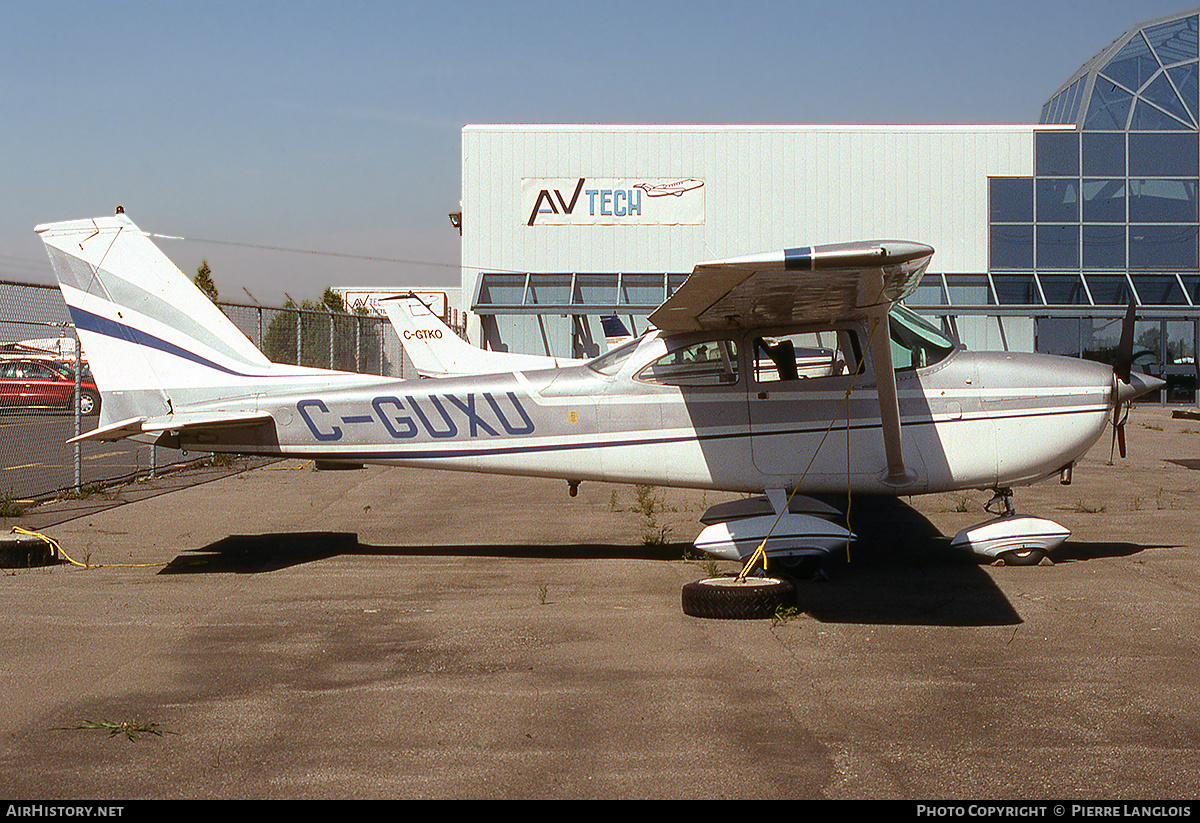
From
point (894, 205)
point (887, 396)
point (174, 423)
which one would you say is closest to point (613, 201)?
point (894, 205)

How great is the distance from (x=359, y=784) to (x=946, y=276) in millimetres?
30958

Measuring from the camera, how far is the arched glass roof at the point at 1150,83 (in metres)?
31.4

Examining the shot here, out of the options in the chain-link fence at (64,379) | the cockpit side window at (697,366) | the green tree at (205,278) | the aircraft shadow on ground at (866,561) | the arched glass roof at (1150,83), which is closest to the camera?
the aircraft shadow on ground at (866,561)

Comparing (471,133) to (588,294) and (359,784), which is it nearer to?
(588,294)

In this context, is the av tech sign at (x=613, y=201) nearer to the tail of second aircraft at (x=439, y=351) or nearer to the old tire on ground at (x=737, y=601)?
the tail of second aircraft at (x=439, y=351)

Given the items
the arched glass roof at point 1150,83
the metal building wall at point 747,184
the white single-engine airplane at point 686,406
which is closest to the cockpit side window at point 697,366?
the white single-engine airplane at point 686,406

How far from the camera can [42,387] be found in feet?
82.1

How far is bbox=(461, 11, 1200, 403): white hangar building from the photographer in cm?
3100

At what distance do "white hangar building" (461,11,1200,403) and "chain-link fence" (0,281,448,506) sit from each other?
7.08 metres

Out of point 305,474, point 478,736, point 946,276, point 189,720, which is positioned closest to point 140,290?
point 189,720

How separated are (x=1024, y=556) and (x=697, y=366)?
283 centimetres

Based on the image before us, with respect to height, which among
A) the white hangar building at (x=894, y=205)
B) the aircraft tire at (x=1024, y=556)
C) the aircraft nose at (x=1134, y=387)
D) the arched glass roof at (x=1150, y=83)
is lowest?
the aircraft tire at (x=1024, y=556)

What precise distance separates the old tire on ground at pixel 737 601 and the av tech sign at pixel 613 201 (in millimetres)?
26688

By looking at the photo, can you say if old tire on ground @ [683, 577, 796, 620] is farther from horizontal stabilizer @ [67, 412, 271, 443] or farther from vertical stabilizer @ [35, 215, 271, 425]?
vertical stabilizer @ [35, 215, 271, 425]
